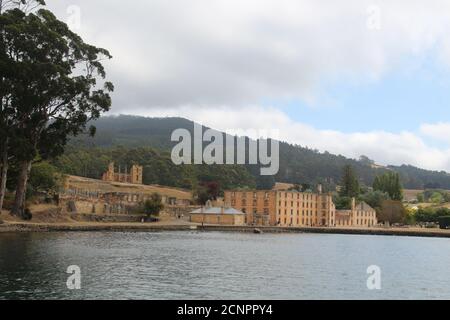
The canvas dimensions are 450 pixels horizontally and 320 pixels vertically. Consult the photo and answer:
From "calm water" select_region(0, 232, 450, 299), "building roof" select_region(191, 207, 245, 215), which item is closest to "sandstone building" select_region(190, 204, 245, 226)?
"building roof" select_region(191, 207, 245, 215)

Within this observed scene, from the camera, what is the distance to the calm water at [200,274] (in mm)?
26156

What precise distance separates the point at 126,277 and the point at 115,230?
51515 millimetres

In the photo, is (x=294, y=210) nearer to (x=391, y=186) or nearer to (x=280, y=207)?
(x=280, y=207)

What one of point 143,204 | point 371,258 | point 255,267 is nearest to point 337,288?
point 255,267

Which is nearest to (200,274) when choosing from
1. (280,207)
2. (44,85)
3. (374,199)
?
(44,85)

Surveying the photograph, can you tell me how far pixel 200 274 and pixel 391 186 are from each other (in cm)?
12530

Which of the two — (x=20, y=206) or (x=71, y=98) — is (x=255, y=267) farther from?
(x=20, y=206)

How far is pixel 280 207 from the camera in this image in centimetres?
11756

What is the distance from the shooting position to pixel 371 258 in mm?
48812

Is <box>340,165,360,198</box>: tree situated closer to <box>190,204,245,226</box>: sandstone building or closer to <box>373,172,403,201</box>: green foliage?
<box>373,172,403,201</box>: green foliage

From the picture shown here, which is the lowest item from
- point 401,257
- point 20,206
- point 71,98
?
point 401,257

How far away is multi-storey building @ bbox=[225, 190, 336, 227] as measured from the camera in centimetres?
11638

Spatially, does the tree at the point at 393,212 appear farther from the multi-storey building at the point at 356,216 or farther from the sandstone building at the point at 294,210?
the sandstone building at the point at 294,210

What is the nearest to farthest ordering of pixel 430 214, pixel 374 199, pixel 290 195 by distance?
pixel 290 195
pixel 430 214
pixel 374 199
